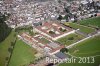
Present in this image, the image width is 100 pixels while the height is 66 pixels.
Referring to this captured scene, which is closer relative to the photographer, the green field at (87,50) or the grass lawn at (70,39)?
the green field at (87,50)

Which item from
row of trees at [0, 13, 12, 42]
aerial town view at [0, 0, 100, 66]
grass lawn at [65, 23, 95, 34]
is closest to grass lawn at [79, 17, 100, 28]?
aerial town view at [0, 0, 100, 66]

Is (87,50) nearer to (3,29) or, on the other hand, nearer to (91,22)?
(91,22)

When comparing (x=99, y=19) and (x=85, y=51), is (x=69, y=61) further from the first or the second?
(x=99, y=19)

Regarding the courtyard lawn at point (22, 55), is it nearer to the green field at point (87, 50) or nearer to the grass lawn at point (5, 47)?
the grass lawn at point (5, 47)

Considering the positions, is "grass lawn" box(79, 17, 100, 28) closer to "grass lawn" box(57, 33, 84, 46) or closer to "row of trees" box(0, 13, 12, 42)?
"grass lawn" box(57, 33, 84, 46)

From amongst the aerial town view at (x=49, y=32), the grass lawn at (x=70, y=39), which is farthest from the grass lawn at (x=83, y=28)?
the grass lawn at (x=70, y=39)
